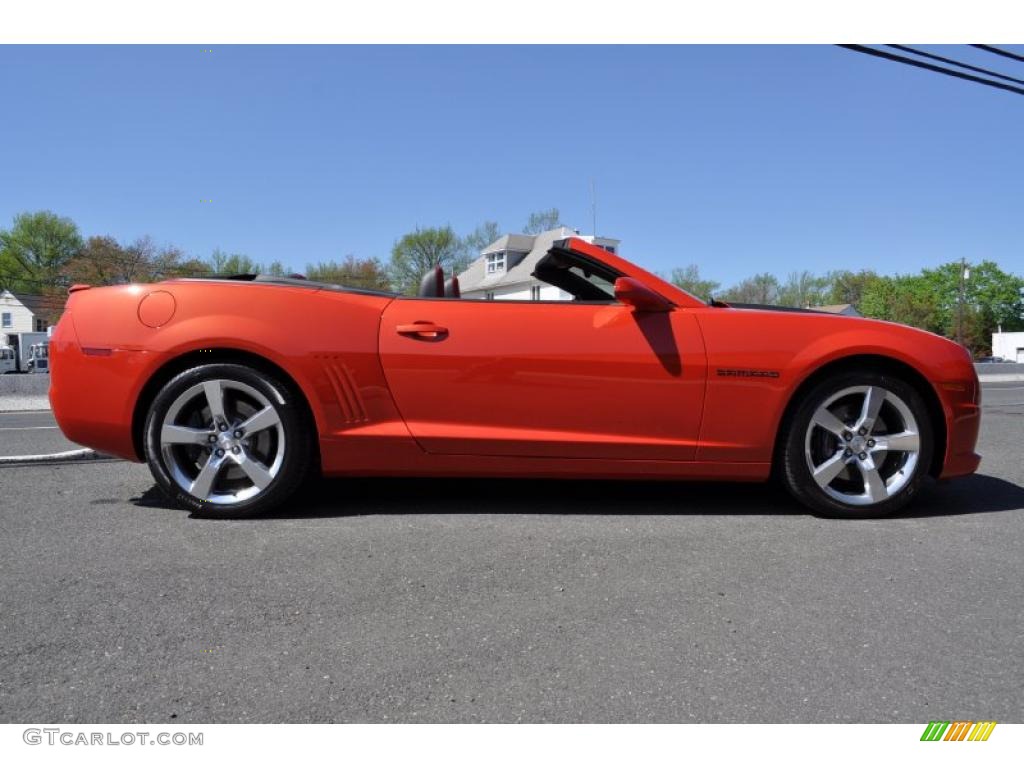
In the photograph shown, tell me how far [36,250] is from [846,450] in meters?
71.9

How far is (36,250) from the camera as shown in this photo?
5916cm

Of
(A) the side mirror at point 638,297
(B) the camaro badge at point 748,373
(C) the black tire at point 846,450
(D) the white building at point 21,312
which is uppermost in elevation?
(D) the white building at point 21,312

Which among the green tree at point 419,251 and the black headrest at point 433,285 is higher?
the green tree at point 419,251

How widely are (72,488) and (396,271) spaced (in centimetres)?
5688

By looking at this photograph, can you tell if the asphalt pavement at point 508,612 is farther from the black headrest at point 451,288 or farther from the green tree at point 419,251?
the green tree at point 419,251

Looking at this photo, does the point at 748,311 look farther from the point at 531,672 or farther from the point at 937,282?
the point at 937,282

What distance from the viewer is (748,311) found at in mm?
3268

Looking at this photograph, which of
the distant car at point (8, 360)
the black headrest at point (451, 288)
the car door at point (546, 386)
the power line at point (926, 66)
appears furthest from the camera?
the distant car at point (8, 360)

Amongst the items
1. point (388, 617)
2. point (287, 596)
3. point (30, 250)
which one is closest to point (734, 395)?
point (388, 617)

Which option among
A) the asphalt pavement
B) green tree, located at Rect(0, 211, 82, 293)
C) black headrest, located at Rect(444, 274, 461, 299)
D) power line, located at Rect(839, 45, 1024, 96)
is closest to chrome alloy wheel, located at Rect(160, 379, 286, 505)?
the asphalt pavement

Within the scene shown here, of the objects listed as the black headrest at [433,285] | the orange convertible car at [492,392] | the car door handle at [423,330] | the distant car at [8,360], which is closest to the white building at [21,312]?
the distant car at [8,360]

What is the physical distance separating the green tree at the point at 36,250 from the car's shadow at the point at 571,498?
6631cm

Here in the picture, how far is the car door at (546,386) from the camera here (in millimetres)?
3125

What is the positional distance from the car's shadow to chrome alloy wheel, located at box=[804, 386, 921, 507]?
9.4 inches
